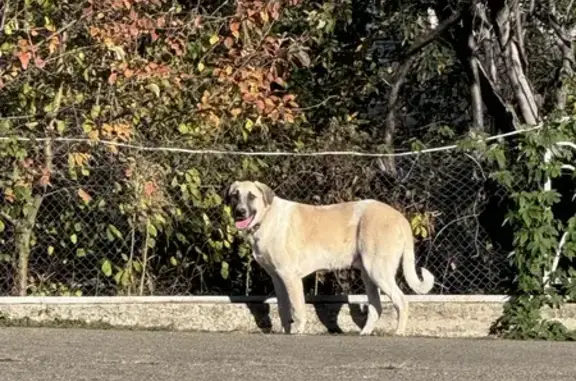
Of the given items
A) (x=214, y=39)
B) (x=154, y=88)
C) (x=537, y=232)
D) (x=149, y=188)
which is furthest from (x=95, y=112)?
(x=537, y=232)

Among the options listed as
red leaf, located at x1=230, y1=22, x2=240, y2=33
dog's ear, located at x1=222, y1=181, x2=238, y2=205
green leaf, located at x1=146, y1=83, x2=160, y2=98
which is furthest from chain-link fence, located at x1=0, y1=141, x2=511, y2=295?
red leaf, located at x1=230, y1=22, x2=240, y2=33

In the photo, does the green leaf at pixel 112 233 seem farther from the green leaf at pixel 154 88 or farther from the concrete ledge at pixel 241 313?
the green leaf at pixel 154 88

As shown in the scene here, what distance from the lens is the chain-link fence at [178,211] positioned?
980cm

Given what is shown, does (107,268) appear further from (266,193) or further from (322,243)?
(322,243)

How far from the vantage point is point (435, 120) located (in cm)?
1279

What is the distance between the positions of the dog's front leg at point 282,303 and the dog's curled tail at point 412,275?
1032mm

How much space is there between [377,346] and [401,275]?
1.60m

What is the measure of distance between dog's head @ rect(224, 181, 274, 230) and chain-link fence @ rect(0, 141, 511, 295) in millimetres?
434

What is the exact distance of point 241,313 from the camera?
980 centimetres

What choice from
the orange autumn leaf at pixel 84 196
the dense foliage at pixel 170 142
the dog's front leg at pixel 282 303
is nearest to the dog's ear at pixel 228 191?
the dense foliage at pixel 170 142

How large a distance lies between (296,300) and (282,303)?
259 millimetres

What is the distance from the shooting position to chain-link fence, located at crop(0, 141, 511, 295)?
32.2 ft

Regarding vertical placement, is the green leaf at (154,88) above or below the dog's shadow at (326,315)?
above

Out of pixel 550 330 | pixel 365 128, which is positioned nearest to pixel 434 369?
Answer: pixel 550 330
